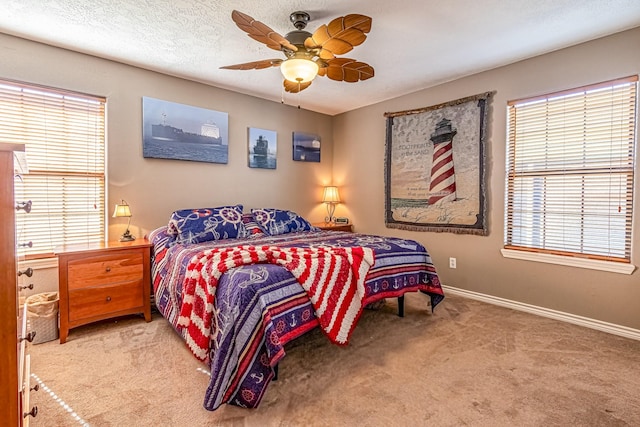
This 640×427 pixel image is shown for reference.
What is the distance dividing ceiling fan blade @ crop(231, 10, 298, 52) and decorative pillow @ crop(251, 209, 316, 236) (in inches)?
73.8

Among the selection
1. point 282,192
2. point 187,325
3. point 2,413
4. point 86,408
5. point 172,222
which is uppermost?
point 282,192

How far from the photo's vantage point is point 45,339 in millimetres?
Answer: 2361

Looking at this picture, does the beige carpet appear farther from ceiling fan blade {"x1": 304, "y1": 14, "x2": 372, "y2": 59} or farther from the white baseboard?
Result: ceiling fan blade {"x1": 304, "y1": 14, "x2": 372, "y2": 59}

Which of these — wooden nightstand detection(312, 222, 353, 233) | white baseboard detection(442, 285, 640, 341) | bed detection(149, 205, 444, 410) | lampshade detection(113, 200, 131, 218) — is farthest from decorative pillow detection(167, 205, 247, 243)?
white baseboard detection(442, 285, 640, 341)

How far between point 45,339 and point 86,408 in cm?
114

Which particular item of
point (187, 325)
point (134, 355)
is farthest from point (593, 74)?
point (134, 355)

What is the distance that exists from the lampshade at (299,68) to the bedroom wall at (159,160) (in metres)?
1.19

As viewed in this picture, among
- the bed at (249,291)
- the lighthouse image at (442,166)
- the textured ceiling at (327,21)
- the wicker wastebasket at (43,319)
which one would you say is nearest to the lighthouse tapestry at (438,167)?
the lighthouse image at (442,166)

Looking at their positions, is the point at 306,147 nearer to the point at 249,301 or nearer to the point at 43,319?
the point at 249,301

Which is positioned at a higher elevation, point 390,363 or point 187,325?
point 187,325

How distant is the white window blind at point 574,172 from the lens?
2.55m

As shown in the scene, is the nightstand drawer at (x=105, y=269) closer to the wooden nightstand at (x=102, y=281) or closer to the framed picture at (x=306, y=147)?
the wooden nightstand at (x=102, y=281)

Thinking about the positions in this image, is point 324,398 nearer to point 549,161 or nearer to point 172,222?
point 172,222

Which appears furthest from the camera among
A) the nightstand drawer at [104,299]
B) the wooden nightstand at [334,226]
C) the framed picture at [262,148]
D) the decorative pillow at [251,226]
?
the wooden nightstand at [334,226]
